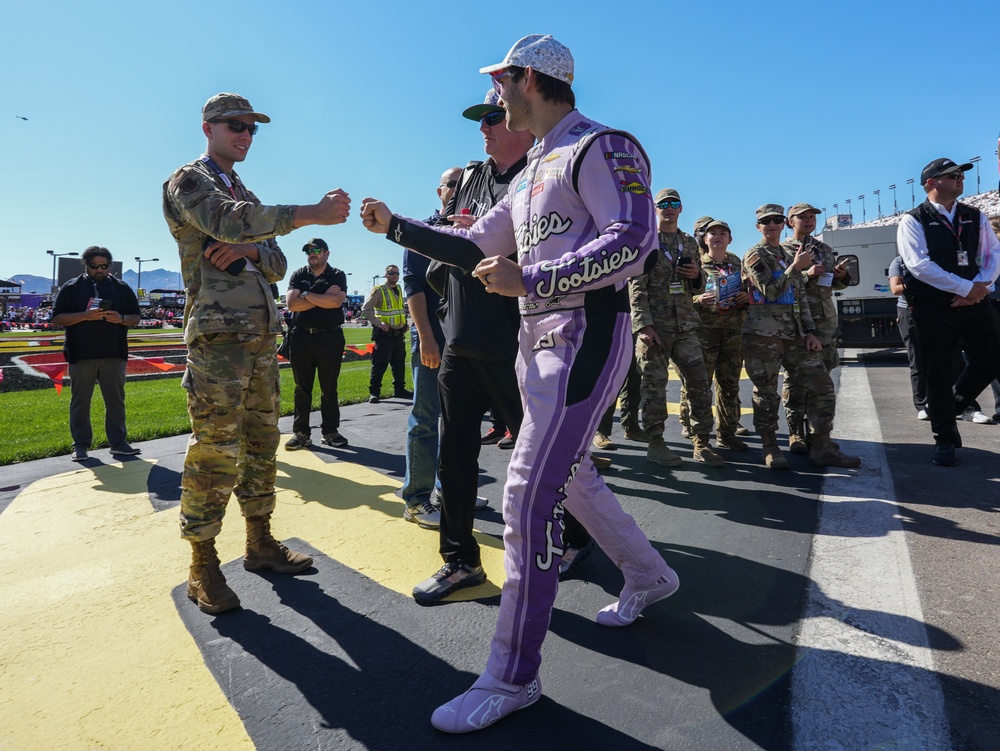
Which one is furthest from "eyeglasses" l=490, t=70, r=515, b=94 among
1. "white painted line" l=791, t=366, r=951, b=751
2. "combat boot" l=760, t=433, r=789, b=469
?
"combat boot" l=760, t=433, r=789, b=469

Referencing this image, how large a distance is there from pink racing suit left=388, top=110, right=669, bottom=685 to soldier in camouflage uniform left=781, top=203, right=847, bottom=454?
4230 mm

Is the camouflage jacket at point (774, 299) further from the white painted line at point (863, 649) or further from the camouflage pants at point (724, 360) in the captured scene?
the white painted line at point (863, 649)

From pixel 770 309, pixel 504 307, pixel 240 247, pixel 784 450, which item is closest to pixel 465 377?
pixel 504 307

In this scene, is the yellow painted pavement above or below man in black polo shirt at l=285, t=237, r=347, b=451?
below

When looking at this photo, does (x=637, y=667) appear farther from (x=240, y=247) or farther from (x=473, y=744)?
(x=240, y=247)

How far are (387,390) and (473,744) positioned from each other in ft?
32.9

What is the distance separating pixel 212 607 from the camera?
9.18 feet

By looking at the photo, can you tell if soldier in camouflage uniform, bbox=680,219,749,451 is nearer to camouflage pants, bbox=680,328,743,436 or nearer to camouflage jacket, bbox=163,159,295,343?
camouflage pants, bbox=680,328,743,436

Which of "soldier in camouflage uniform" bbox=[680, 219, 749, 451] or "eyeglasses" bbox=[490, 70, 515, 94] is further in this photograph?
"soldier in camouflage uniform" bbox=[680, 219, 749, 451]

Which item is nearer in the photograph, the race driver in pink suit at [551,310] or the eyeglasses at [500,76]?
the race driver in pink suit at [551,310]

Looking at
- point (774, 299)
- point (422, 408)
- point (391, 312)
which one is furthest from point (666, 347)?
point (391, 312)

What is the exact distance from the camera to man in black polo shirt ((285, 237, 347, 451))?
21.7 ft

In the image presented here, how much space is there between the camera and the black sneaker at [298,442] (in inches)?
256

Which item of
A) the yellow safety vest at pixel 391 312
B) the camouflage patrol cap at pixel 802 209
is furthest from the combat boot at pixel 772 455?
the yellow safety vest at pixel 391 312
